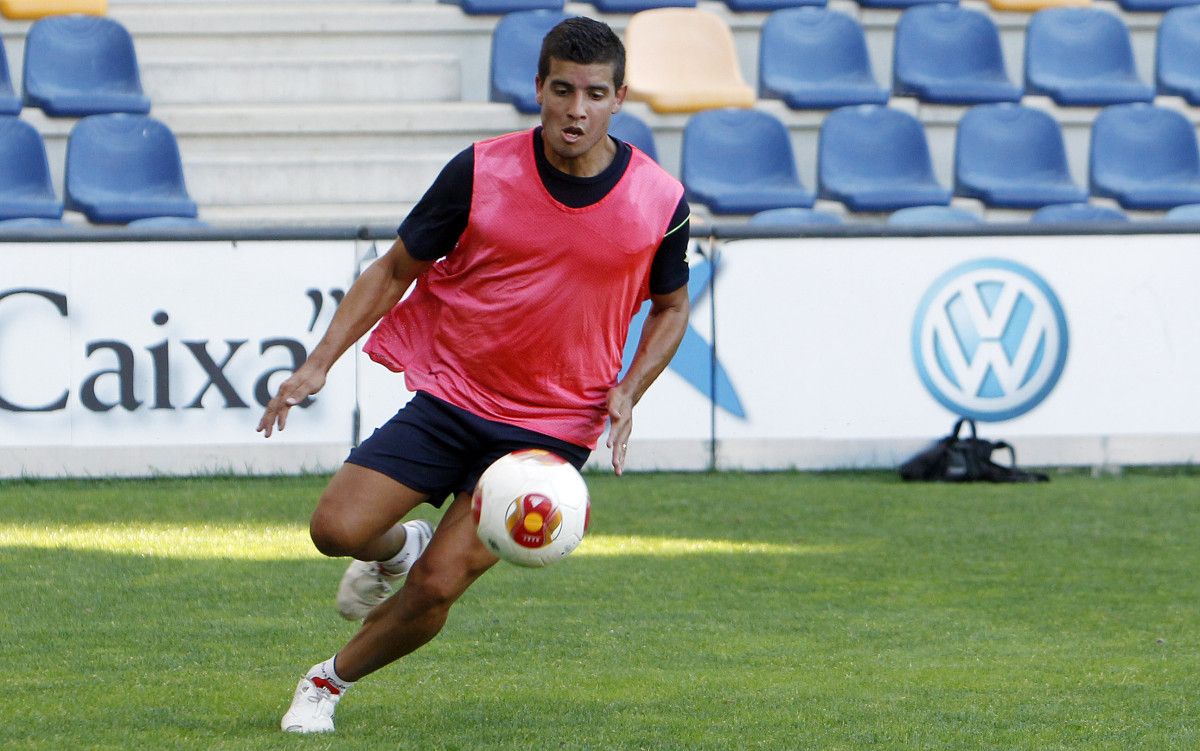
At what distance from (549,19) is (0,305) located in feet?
18.6

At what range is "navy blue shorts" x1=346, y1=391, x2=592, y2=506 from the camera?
4941 mm

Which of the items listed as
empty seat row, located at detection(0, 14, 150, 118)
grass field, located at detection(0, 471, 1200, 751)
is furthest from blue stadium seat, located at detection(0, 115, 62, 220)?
grass field, located at detection(0, 471, 1200, 751)

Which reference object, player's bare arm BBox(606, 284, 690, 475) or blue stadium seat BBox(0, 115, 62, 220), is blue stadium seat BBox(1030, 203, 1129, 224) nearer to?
blue stadium seat BBox(0, 115, 62, 220)

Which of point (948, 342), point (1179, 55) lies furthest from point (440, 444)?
point (1179, 55)

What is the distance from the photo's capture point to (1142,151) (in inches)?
577

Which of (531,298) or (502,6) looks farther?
(502,6)

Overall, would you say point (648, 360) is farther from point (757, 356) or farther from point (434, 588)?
point (757, 356)

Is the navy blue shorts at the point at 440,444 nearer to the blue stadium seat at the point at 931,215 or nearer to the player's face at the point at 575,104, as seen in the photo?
the player's face at the point at 575,104

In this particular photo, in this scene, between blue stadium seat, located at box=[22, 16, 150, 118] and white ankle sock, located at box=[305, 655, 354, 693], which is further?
blue stadium seat, located at box=[22, 16, 150, 118]

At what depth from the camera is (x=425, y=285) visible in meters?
5.12

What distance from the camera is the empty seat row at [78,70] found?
13594 mm

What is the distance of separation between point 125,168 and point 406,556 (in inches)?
334

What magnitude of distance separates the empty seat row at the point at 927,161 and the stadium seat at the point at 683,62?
0.47m

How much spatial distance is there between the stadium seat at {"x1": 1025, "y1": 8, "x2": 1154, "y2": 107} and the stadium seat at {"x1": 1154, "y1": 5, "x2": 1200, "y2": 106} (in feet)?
0.88
